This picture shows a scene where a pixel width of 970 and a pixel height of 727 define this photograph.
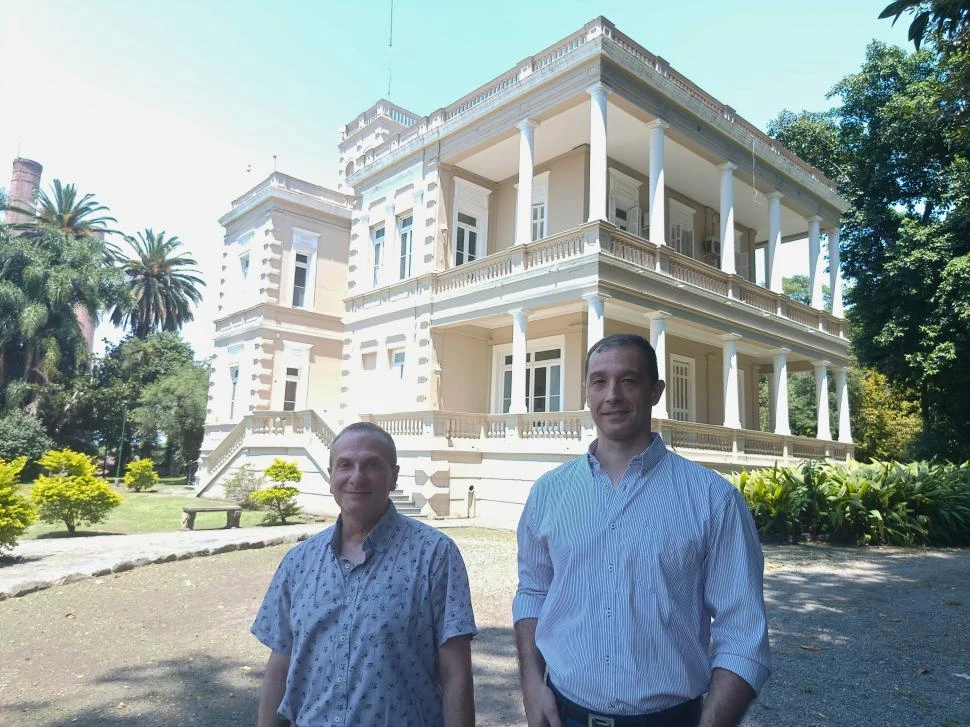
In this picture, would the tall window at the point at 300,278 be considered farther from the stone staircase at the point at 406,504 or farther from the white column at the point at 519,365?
the white column at the point at 519,365

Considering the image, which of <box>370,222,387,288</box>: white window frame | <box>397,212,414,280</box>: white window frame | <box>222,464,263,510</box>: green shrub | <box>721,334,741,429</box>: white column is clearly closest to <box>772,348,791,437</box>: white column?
<box>721,334,741,429</box>: white column

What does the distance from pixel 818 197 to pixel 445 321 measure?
42.9 ft

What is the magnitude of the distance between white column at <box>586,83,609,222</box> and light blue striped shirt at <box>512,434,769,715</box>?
12.7m

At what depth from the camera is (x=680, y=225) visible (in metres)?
20.5

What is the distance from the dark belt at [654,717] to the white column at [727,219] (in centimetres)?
1684

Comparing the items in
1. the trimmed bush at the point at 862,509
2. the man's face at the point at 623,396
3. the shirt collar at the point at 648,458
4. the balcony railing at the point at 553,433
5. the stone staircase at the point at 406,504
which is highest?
the balcony railing at the point at 553,433

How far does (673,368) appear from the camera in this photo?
787 inches

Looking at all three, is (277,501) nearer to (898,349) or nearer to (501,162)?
(501,162)

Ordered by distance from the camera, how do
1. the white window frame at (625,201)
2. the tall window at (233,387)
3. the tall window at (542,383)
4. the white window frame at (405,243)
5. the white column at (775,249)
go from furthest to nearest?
the tall window at (233,387), the white window frame at (405,243), the white column at (775,249), the white window frame at (625,201), the tall window at (542,383)

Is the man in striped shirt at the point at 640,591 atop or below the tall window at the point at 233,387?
below

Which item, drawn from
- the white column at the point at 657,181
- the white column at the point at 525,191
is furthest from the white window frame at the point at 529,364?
the white column at the point at 657,181

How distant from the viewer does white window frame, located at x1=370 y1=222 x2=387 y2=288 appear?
2061 centimetres

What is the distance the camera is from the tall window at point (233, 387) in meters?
24.6

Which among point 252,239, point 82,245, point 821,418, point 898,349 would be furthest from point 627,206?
point 82,245
